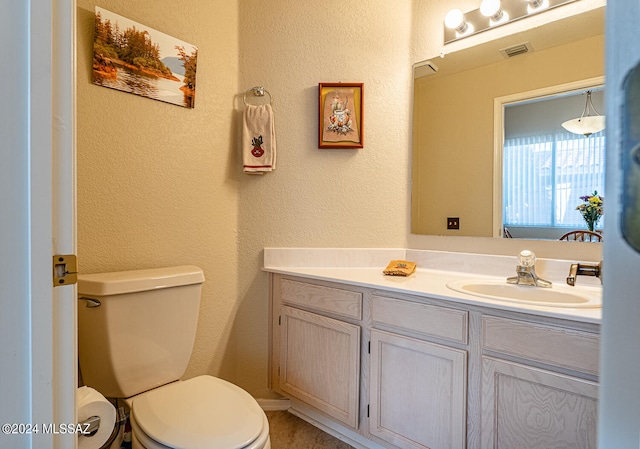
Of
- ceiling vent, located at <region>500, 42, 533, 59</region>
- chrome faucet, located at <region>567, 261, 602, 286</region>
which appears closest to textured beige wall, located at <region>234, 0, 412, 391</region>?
ceiling vent, located at <region>500, 42, 533, 59</region>

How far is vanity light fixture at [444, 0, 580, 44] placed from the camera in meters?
1.51

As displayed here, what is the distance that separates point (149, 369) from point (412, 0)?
2.21 meters

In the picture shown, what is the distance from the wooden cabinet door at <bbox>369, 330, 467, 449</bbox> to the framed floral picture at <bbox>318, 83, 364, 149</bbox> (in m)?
1.03

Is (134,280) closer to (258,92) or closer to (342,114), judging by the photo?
(258,92)

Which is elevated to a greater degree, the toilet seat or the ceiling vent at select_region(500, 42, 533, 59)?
the ceiling vent at select_region(500, 42, 533, 59)

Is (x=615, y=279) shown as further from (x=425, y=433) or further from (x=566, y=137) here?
(x=566, y=137)

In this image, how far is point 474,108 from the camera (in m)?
1.67

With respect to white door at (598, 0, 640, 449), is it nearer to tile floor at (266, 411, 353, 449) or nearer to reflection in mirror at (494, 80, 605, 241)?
reflection in mirror at (494, 80, 605, 241)

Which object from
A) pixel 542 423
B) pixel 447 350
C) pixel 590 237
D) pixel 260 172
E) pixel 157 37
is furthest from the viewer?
pixel 260 172

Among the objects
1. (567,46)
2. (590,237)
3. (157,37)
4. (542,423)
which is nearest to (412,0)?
(567,46)

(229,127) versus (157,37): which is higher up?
(157,37)

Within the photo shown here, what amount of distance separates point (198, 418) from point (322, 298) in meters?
0.72

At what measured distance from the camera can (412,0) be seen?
6.02 feet

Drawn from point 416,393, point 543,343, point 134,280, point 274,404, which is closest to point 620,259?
point 543,343
